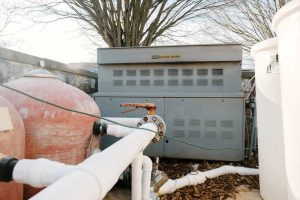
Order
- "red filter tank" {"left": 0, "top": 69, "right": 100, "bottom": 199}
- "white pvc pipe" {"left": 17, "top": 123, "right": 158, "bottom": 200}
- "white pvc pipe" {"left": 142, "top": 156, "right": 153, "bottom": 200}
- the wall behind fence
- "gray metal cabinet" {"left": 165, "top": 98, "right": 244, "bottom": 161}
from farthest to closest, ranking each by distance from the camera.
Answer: "gray metal cabinet" {"left": 165, "top": 98, "right": 244, "bottom": 161}
the wall behind fence
"white pvc pipe" {"left": 142, "top": 156, "right": 153, "bottom": 200}
"red filter tank" {"left": 0, "top": 69, "right": 100, "bottom": 199}
"white pvc pipe" {"left": 17, "top": 123, "right": 158, "bottom": 200}

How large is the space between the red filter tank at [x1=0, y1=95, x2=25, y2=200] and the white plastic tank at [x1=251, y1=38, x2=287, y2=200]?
4.09 ft

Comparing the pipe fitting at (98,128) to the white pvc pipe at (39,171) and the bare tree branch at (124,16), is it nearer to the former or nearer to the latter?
the white pvc pipe at (39,171)

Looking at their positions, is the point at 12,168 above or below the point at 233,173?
above

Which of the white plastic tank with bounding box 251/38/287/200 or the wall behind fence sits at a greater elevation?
the wall behind fence

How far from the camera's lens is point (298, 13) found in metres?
0.68

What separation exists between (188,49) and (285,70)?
4.31ft

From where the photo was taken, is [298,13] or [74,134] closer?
[298,13]

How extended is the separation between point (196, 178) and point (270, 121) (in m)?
0.66

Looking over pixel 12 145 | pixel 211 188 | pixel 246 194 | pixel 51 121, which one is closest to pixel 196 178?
pixel 211 188

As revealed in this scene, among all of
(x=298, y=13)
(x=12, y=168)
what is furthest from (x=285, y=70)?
(x=12, y=168)

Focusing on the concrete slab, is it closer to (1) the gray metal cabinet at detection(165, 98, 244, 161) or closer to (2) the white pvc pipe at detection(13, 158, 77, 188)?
(1) the gray metal cabinet at detection(165, 98, 244, 161)

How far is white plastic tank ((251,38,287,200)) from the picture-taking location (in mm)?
1284

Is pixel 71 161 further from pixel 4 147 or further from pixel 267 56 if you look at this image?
pixel 267 56

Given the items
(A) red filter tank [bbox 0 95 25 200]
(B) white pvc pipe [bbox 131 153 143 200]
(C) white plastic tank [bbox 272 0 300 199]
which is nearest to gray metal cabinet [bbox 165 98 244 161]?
(B) white pvc pipe [bbox 131 153 143 200]
